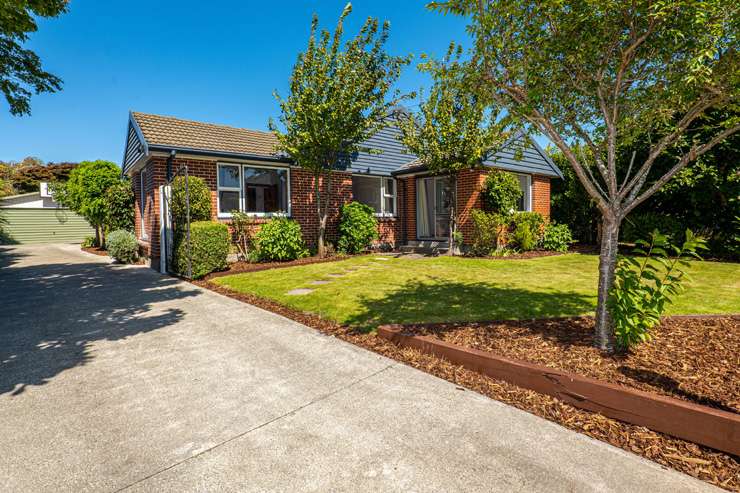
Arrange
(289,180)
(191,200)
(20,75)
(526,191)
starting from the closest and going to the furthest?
(191,200)
(20,75)
(289,180)
(526,191)

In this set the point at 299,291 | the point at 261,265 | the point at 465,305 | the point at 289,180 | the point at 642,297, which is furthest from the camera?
the point at 289,180

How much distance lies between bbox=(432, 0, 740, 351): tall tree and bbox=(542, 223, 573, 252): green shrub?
372 inches

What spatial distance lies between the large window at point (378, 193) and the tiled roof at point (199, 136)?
3.93 meters

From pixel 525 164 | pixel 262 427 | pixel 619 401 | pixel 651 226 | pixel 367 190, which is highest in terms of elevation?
pixel 525 164

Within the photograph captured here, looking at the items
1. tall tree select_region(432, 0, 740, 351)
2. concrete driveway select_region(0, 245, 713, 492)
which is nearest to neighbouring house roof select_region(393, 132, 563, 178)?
tall tree select_region(432, 0, 740, 351)

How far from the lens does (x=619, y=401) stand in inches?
99.0

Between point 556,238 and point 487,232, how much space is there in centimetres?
318

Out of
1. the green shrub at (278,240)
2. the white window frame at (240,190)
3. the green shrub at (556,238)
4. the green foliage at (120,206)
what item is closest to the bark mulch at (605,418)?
the green shrub at (278,240)

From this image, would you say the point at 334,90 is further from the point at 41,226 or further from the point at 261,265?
the point at 41,226

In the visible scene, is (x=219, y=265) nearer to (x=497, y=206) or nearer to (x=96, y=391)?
(x=96, y=391)

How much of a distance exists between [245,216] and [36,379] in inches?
293

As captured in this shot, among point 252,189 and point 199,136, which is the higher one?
point 199,136

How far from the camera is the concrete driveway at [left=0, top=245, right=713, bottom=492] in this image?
6.70 feet

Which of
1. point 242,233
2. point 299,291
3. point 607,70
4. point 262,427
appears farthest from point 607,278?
point 242,233
